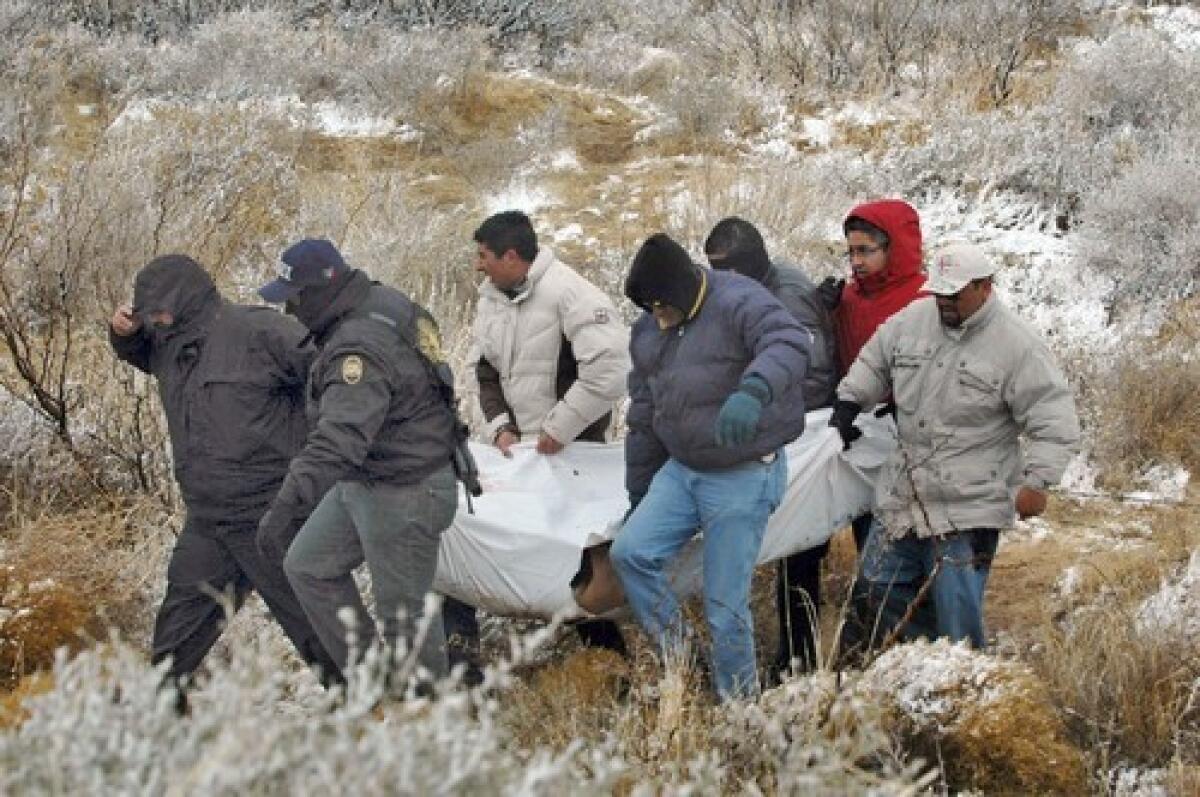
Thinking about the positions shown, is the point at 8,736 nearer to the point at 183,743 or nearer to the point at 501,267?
the point at 183,743

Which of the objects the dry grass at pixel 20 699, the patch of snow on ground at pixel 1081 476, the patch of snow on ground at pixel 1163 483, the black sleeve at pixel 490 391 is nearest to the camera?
the dry grass at pixel 20 699

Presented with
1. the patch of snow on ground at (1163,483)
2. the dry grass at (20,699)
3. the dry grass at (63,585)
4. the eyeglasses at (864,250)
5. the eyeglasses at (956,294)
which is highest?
the eyeglasses at (864,250)

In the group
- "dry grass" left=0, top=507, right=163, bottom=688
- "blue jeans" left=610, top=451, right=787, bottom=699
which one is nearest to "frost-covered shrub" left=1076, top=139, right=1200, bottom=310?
"blue jeans" left=610, top=451, right=787, bottom=699

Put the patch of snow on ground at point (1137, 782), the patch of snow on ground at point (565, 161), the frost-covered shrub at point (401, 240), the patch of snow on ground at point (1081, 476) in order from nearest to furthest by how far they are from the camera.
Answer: the patch of snow on ground at point (1137, 782) → the patch of snow on ground at point (1081, 476) → the frost-covered shrub at point (401, 240) → the patch of snow on ground at point (565, 161)

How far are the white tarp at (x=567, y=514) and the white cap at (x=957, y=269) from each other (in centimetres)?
73

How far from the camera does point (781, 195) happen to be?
31.1 feet

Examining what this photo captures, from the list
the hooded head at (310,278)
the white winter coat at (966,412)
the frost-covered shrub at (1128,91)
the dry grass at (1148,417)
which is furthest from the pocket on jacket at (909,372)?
the frost-covered shrub at (1128,91)

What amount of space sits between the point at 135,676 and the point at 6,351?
629cm

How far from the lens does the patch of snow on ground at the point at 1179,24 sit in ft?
43.9

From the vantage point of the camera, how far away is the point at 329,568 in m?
4.34

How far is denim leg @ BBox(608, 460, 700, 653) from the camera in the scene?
447 centimetres

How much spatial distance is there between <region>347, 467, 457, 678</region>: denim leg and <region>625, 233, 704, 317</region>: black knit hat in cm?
83

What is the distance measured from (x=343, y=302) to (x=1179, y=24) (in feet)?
41.4

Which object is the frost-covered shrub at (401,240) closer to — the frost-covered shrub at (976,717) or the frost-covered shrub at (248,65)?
the frost-covered shrub at (248,65)
